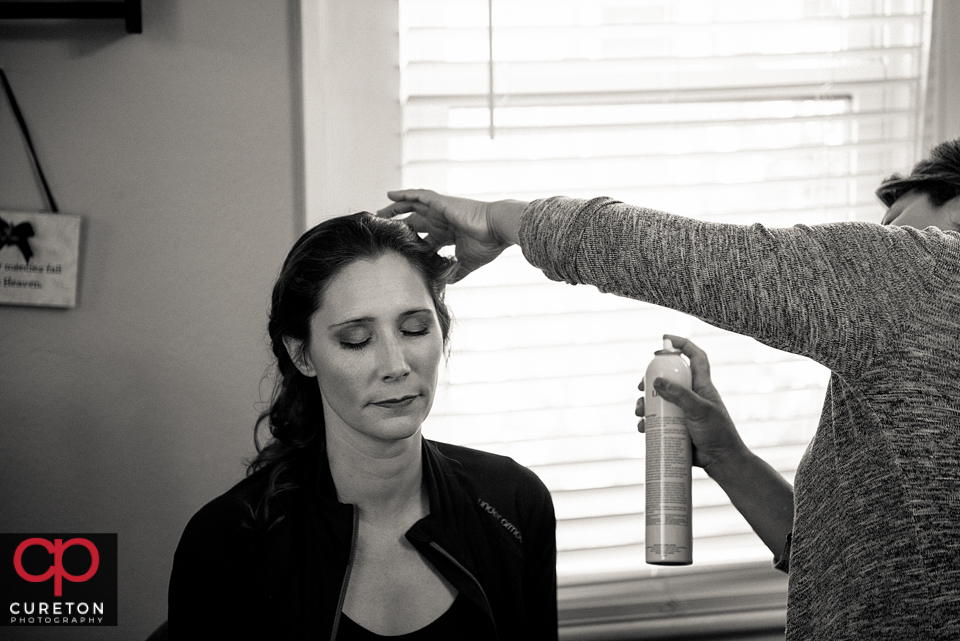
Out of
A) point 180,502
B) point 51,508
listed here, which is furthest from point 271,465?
point 51,508

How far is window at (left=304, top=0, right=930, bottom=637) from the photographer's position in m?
1.68

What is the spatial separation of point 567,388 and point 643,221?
0.84 metres

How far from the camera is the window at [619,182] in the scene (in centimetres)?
168

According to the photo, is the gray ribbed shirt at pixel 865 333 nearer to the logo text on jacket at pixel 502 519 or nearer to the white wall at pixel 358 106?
the logo text on jacket at pixel 502 519

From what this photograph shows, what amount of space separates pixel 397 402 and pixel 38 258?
2.42 feet

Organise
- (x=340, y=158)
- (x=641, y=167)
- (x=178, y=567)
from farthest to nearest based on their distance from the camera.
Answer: (x=641, y=167) < (x=340, y=158) < (x=178, y=567)

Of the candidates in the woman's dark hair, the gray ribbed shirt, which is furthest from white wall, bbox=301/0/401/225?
the gray ribbed shirt

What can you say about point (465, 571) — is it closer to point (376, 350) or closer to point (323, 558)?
point (323, 558)

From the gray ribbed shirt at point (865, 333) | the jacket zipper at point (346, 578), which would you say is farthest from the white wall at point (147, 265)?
the gray ribbed shirt at point (865, 333)

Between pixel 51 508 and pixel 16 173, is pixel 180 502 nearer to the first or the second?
pixel 51 508

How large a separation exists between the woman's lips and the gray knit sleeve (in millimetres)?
449

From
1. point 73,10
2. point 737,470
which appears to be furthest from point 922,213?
point 73,10

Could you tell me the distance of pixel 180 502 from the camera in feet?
5.12

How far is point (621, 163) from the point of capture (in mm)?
1747
